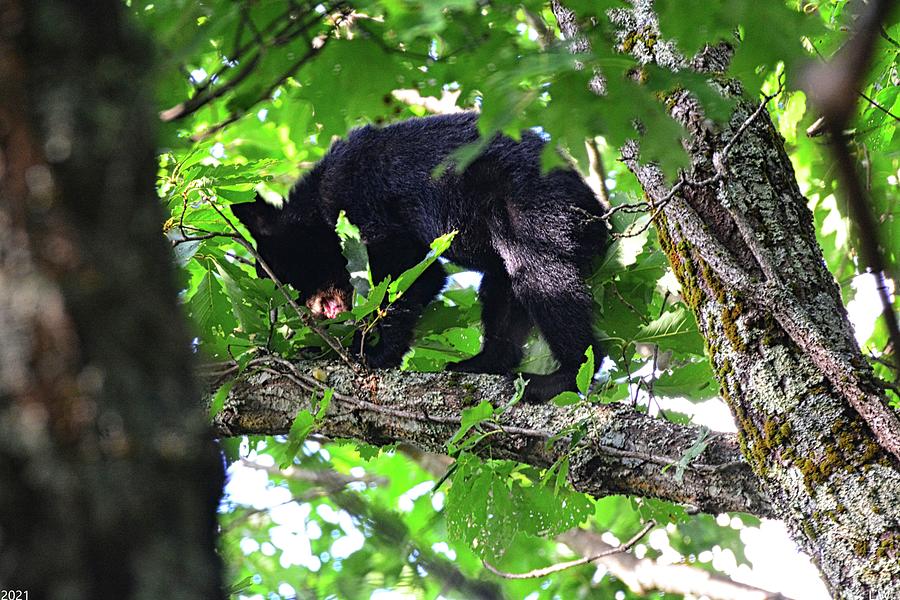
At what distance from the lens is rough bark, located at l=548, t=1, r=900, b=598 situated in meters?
2.29

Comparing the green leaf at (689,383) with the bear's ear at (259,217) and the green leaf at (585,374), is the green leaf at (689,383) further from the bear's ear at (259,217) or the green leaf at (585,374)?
the bear's ear at (259,217)

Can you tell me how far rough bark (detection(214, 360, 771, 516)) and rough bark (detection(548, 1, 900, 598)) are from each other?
23 centimetres

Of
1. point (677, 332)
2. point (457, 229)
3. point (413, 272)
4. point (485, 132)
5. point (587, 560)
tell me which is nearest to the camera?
point (485, 132)

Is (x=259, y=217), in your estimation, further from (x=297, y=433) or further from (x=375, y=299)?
(x=297, y=433)

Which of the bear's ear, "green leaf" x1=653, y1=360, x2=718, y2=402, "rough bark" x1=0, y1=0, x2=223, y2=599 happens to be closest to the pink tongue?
the bear's ear

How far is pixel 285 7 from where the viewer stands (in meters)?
1.87

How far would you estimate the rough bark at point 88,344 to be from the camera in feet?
2.39

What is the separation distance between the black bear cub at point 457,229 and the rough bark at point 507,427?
24.7 inches

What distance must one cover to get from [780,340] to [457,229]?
73.3 inches

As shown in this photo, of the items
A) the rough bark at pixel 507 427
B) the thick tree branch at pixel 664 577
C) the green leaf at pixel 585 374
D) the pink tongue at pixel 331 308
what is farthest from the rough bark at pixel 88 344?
the pink tongue at pixel 331 308

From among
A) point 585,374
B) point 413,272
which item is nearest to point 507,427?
point 585,374

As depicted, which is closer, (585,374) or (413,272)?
(585,374)

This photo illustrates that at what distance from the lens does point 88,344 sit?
765mm

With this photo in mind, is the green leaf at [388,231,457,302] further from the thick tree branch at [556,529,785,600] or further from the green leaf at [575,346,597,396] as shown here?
the thick tree branch at [556,529,785,600]
